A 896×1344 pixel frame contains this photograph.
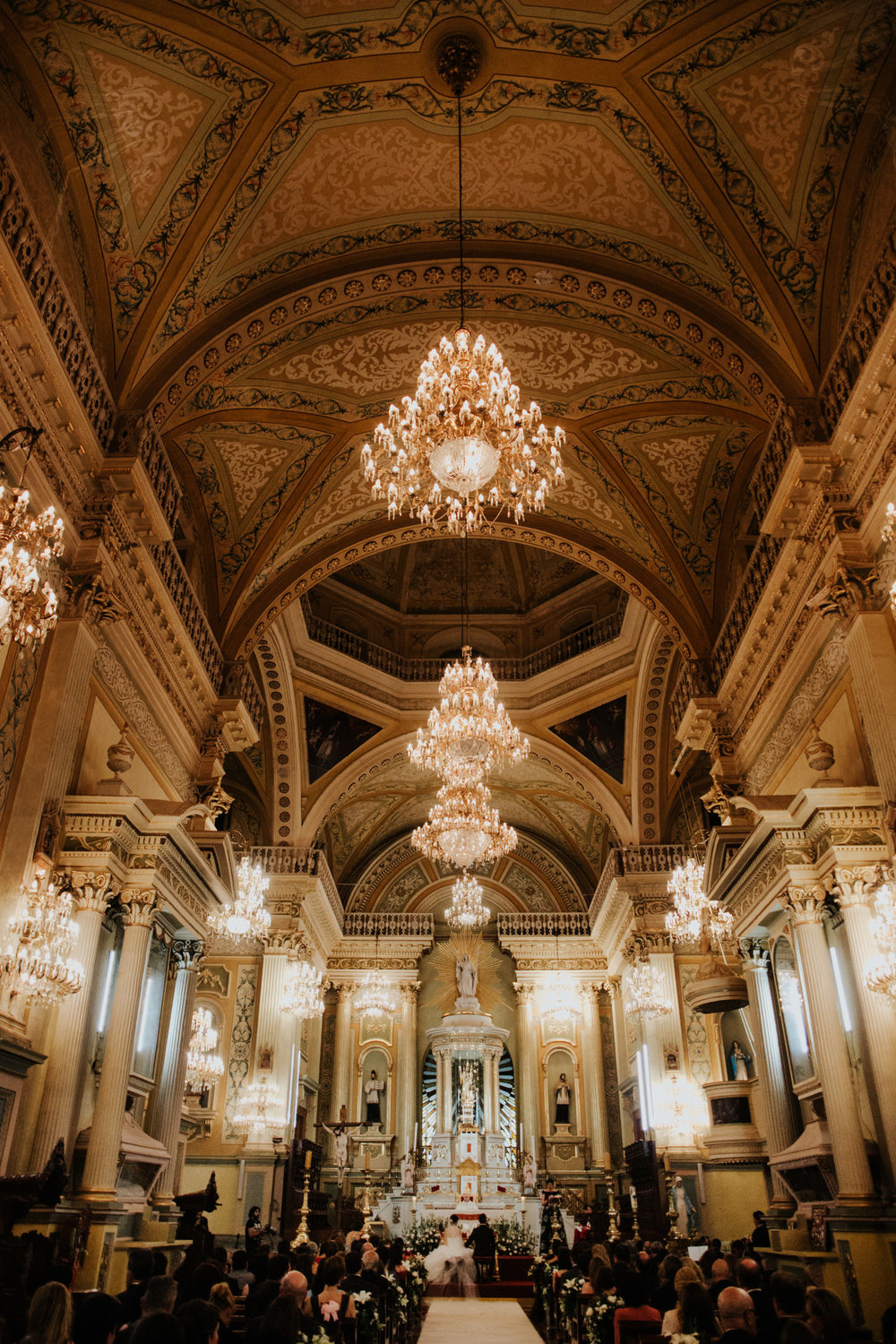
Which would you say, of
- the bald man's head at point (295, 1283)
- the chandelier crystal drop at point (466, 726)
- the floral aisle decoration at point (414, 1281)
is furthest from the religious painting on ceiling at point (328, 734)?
the bald man's head at point (295, 1283)

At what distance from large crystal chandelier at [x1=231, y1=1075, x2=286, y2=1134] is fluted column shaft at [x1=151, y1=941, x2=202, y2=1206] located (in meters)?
5.52

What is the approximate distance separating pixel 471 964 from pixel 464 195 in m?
18.3

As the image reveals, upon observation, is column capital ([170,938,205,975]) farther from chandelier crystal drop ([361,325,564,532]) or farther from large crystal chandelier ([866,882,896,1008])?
large crystal chandelier ([866,882,896,1008])

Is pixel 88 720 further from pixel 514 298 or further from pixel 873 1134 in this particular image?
pixel 873 1134

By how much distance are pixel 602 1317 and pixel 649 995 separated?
34.8ft

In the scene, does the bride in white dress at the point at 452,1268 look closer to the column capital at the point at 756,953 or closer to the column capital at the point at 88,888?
the column capital at the point at 756,953

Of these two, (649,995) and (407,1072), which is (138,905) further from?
(407,1072)

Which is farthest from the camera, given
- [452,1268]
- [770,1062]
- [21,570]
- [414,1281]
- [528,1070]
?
[528,1070]

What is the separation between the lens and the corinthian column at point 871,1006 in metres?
7.23

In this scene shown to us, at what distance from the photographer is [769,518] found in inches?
364

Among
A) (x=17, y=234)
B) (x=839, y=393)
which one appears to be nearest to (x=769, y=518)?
(x=839, y=393)

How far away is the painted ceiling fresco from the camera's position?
8.14m

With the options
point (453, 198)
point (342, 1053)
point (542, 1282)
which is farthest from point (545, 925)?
point (453, 198)

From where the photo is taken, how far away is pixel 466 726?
38.9 ft
